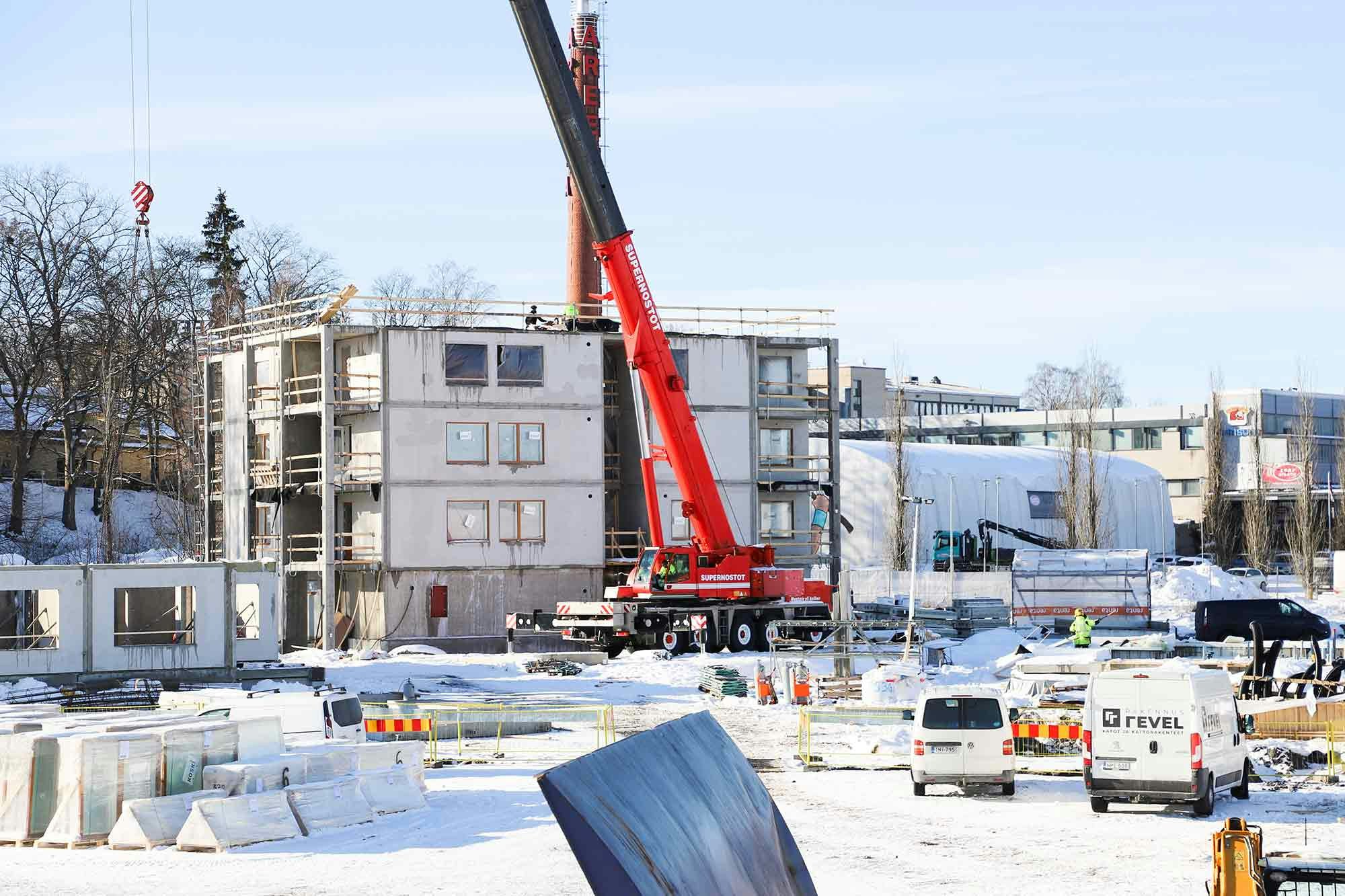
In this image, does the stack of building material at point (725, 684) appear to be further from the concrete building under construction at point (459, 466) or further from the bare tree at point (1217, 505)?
the bare tree at point (1217, 505)

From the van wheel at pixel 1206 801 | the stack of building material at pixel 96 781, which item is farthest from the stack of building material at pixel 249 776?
the van wheel at pixel 1206 801

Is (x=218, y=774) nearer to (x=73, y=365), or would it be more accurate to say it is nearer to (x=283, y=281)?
(x=73, y=365)

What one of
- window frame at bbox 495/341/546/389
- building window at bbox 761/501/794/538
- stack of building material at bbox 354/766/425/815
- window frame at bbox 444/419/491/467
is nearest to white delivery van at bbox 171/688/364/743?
stack of building material at bbox 354/766/425/815

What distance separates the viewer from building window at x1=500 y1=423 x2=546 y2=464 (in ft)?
172

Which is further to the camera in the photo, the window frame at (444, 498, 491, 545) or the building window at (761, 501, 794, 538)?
the building window at (761, 501, 794, 538)

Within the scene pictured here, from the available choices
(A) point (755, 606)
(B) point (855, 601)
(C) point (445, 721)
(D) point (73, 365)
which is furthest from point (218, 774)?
(D) point (73, 365)

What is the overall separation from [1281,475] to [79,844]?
85.1 meters

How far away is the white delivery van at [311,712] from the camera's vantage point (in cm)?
2469

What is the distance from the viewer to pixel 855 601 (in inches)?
2448

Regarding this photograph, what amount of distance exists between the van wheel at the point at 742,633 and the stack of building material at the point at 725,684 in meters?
7.59

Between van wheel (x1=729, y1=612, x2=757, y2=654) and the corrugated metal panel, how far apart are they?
40632 mm

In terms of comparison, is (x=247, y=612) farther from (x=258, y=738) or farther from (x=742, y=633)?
(x=258, y=738)

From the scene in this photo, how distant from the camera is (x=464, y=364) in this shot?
51.9 metres

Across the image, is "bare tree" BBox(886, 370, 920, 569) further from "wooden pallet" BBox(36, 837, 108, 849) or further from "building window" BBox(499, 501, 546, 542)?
"wooden pallet" BBox(36, 837, 108, 849)
